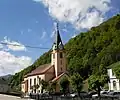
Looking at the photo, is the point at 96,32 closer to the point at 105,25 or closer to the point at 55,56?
the point at 105,25

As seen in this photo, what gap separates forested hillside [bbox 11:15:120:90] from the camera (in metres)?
135

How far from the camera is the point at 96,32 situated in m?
177

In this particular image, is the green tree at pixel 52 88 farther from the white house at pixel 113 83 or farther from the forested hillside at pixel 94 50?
the forested hillside at pixel 94 50

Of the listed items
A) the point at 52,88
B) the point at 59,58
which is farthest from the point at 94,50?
the point at 52,88

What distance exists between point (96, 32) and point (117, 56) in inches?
1964

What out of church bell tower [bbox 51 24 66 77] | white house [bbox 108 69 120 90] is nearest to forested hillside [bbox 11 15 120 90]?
church bell tower [bbox 51 24 66 77]

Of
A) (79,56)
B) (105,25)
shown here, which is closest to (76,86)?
(79,56)

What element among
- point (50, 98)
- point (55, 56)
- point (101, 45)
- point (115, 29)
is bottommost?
point (50, 98)

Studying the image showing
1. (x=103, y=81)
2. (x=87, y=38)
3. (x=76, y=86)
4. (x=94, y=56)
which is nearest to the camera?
(x=103, y=81)

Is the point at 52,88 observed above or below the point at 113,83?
below

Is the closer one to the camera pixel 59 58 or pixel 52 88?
pixel 52 88

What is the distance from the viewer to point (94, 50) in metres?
158

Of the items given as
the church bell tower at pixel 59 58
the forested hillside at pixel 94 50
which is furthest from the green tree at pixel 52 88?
the forested hillside at pixel 94 50

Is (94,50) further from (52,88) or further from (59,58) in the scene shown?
(52,88)
